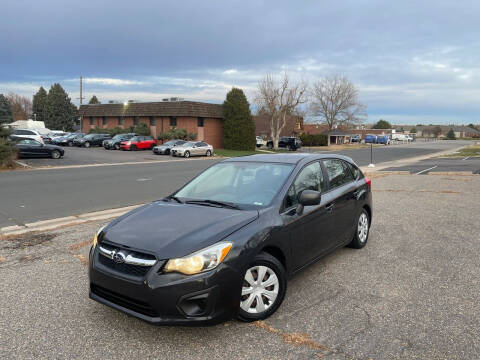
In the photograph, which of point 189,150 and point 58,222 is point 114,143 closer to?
point 189,150

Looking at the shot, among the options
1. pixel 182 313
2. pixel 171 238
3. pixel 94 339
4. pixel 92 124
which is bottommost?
pixel 94 339

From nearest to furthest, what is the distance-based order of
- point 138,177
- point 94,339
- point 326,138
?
point 94,339 → point 138,177 → point 326,138

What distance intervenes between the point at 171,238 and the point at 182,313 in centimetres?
62

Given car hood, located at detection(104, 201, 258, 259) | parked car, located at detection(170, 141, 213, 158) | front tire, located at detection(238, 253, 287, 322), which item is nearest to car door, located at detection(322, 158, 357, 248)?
front tire, located at detection(238, 253, 287, 322)

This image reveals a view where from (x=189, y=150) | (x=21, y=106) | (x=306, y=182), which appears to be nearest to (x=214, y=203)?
(x=306, y=182)

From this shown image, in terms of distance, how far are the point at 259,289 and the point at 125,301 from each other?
1177mm

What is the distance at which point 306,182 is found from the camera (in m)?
4.54

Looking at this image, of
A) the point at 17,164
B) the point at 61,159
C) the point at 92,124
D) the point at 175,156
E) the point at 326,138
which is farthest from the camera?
the point at 326,138

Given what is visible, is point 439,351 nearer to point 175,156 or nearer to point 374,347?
point 374,347

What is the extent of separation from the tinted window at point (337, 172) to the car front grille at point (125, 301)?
2.86 m

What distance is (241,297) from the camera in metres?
3.40

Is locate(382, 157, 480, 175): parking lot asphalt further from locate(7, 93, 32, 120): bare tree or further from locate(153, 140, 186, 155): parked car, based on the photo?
locate(7, 93, 32, 120): bare tree

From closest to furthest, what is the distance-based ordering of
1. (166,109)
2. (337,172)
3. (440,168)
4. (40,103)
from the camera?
1. (337,172)
2. (440,168)
3. (166,109)
4. (40,103)

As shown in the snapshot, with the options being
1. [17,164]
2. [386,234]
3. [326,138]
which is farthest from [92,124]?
[386,234]
